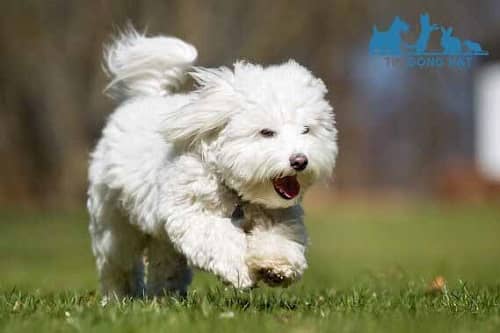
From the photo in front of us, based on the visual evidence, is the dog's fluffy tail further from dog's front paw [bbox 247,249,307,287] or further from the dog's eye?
dog's front paw [bbox 247,249,307,287]

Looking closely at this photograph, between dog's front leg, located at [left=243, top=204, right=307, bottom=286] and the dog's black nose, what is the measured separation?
0.50m

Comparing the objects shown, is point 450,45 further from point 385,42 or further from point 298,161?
point 298,161

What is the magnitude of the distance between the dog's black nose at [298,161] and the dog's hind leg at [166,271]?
7.03ft

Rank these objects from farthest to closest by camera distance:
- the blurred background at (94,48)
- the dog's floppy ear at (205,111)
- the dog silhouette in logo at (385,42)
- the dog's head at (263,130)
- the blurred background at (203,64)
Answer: the blurred background at (94,48) → the blurred background at (203,64) → the dog silhouette in logo at (385,42) → the dog's floppy ear at (205,111) → the dog's head at (263,130)

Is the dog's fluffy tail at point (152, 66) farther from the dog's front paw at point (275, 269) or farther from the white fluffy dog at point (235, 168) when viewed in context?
the dog's front paw at point (275, 269)

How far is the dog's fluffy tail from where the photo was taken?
7.73m

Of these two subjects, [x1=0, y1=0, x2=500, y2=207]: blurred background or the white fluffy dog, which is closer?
the white fluffy dog

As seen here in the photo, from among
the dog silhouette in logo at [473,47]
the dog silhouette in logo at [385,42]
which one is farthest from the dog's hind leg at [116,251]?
the dog silhouette in logo at [473,47]

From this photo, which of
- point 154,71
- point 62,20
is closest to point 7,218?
point 62,20

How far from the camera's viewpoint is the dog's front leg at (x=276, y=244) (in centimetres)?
561

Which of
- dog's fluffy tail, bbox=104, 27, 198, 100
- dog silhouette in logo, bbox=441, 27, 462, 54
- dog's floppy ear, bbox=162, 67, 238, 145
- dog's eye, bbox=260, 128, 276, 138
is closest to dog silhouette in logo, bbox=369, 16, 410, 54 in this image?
dog silhouette in logo, bbox=441, 27, 462, 54

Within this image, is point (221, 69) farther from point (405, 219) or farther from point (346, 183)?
point (346, 183)

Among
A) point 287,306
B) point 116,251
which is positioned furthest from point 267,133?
point 116,251

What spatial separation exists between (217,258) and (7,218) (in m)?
16.6
